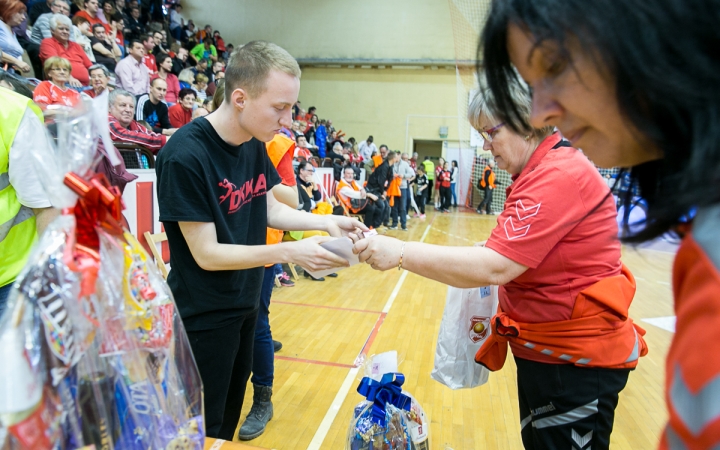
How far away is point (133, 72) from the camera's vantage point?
20.7 feet

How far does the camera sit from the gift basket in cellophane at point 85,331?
0.57 m

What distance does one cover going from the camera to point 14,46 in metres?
4.45

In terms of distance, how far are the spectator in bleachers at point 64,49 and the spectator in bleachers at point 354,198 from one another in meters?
4.16

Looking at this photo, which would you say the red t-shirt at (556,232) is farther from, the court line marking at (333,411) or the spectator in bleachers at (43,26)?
the spectator in bleachers at (43,26)

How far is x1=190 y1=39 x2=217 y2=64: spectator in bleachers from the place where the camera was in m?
11.6

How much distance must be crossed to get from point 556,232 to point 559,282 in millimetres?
160

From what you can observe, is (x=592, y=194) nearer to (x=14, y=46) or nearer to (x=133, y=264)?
(x=133, y=264)

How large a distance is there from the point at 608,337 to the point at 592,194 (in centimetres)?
41

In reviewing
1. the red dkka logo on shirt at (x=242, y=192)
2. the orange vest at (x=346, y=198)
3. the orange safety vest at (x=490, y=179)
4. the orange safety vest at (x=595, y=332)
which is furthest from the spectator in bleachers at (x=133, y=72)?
the orange safety vest at (x=490, y=179)

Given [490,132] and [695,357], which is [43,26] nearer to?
[490,132]

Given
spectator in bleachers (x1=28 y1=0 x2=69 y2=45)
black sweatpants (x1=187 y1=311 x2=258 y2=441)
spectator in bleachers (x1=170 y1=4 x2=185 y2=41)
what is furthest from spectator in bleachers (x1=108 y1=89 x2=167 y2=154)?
spectator in bleachers (x1=170 y1=4 x2=185 y2=41)

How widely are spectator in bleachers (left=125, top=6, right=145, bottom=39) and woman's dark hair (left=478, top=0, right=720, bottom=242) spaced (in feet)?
31.9

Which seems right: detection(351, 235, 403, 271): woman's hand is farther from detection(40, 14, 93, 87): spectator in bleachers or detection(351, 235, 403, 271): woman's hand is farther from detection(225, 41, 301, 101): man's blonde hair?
detection(40, 14, 93, 87): spectator in bleachers

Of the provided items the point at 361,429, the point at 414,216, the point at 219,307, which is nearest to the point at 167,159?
the point at 219,307
